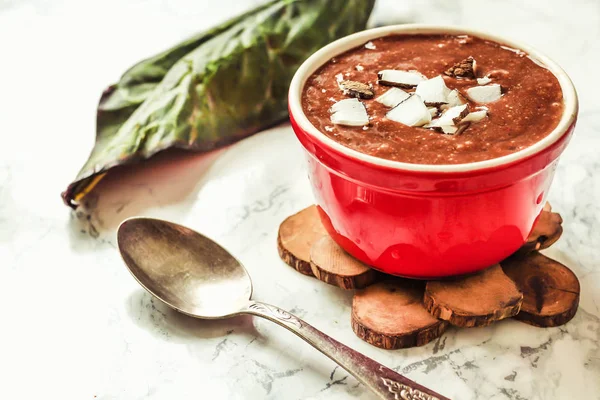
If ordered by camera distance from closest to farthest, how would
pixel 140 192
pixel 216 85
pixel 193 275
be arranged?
pixel 193 275 → pixel 140 192 → pixel 216 85

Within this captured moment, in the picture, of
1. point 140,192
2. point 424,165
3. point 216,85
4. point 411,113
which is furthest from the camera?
point 216,85

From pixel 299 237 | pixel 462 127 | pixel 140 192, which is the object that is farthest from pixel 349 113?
pixel 140 192

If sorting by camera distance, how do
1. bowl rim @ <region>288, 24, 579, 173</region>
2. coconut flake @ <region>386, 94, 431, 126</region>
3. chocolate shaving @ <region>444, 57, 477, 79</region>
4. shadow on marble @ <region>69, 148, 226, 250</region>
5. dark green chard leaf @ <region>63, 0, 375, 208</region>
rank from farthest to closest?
dark green chard leaf @ <region>63, 0, 375, 208</region>, shadow on marble @ <region>69, 148, 226, 250</region>, chocolate shaving @ <region>444, 57, 477, 79</region>, coconut flake @ <region>386, 94, 431, 126</region>, bowl rim @ <region>288, 24, 579, 173</region>

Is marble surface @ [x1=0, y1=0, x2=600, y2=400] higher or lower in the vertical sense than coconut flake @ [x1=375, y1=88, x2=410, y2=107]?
lower

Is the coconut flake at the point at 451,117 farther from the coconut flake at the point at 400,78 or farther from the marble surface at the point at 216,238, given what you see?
the marble surface at the point at 216,238

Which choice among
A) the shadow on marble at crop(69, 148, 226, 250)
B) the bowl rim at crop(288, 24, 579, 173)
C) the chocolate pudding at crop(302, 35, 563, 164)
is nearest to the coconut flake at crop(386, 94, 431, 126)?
the chocolate pudding at crop(302, 35, 563, 164)

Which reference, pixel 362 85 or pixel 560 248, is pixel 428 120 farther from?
pixel 560 248

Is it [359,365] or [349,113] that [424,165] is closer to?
[349,113]

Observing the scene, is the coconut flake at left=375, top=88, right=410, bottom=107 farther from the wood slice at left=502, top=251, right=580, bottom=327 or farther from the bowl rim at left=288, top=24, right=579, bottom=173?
the wood slice at left=502, top=251, right=580, bottom=327
